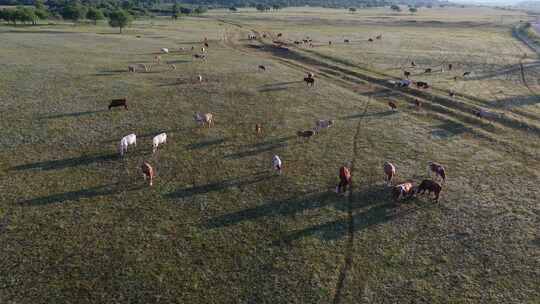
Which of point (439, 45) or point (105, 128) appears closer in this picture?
point (105, 128)

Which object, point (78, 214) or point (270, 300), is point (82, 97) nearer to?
point (78, 214)

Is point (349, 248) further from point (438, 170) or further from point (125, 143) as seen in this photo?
point (125, 143)

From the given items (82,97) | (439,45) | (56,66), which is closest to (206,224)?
(82,97)

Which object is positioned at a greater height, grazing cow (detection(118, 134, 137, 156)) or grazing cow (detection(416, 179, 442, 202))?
grazing cow (detection(118, 134, 137, 156))

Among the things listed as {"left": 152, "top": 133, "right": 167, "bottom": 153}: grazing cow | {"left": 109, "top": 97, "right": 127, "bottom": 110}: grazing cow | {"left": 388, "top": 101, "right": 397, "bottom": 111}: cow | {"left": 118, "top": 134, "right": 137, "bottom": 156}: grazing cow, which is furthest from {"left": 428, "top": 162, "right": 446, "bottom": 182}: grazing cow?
{"left": 109, "top": 97, "right": 127, "bottom": 110}: grazing cow

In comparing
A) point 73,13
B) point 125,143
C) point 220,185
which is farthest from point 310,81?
point 73,13

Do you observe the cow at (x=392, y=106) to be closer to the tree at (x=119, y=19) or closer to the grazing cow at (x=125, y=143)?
the grazing cow at (x=125, y=143)

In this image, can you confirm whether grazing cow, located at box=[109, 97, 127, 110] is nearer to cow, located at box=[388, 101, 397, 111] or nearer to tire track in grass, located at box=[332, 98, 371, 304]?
tire track in grass, located at box=[332, 98, 371, 304]
